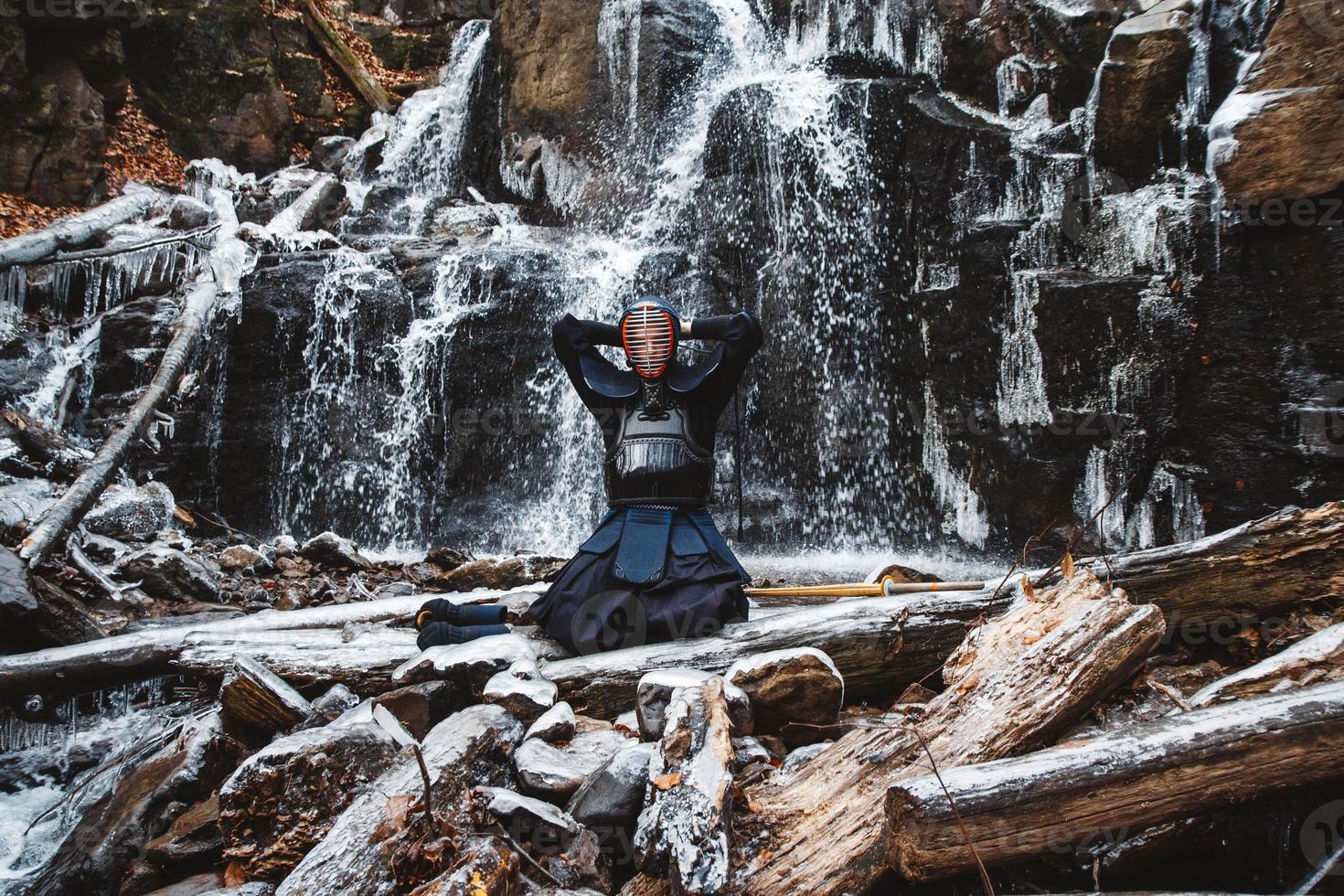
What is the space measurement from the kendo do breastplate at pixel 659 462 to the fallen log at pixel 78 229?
11.5m

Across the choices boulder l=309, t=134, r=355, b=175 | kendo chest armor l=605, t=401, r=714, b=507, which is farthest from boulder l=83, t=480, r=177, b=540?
boulder l=309, t=134, r=355, b=175

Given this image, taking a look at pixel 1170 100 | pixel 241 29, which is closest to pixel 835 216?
pixel 1170 100

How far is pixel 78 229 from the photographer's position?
1211cm

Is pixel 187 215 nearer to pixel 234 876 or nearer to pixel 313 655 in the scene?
pixel 313 655

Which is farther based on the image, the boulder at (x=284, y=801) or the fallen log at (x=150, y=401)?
the fallen log at (x=150, y=401)

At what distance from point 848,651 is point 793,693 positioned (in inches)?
19.6

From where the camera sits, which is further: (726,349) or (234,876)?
(726,349)

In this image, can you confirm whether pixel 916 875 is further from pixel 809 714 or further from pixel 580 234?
pixel 580 234

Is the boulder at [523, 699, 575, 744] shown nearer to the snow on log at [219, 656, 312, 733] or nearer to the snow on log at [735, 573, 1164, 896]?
the snow on log at [735, 573, 1164, 896]

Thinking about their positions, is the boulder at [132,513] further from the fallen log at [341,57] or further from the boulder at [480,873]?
the fallen log at [341,57]

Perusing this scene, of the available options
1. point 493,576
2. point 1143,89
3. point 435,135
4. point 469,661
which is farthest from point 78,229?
point 1143,89

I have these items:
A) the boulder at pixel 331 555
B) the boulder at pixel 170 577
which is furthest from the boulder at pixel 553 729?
the boulder at pixel 331 555

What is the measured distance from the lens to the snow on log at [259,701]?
318 centimetres

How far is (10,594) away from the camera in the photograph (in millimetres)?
4301
